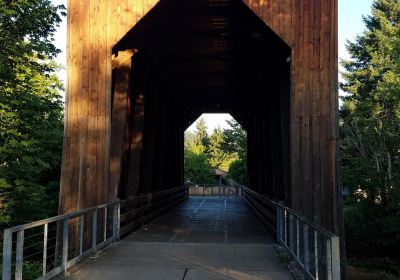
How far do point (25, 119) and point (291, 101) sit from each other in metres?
9.99

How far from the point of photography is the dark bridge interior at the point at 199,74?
33.0 feet

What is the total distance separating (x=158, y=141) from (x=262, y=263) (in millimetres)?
8782

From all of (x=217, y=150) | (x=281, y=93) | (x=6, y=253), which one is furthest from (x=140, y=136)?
(x=217, y=150)

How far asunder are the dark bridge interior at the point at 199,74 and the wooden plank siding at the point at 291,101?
0.41 metres

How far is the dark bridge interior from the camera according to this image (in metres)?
10.1

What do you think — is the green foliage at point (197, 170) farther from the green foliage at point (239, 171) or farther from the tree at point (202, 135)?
the tree at point (202, 135)

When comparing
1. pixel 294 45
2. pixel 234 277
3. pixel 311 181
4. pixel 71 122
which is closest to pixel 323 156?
pixel 311 181

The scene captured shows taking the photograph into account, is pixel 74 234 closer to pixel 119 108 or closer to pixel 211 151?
pixel 119 108

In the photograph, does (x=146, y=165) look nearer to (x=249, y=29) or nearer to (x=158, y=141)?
(x=158, y=141)

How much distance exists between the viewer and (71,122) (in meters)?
8.92

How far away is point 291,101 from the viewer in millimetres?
8789

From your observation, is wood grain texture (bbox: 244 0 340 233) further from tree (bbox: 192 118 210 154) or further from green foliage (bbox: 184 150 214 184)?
tree (bbox: 192 118 210 154)

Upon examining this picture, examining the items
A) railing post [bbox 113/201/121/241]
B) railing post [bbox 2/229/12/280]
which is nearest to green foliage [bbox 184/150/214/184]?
railing post [bbox 113/201/121/241]

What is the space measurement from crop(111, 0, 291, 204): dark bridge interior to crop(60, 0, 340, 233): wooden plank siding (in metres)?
0.41
